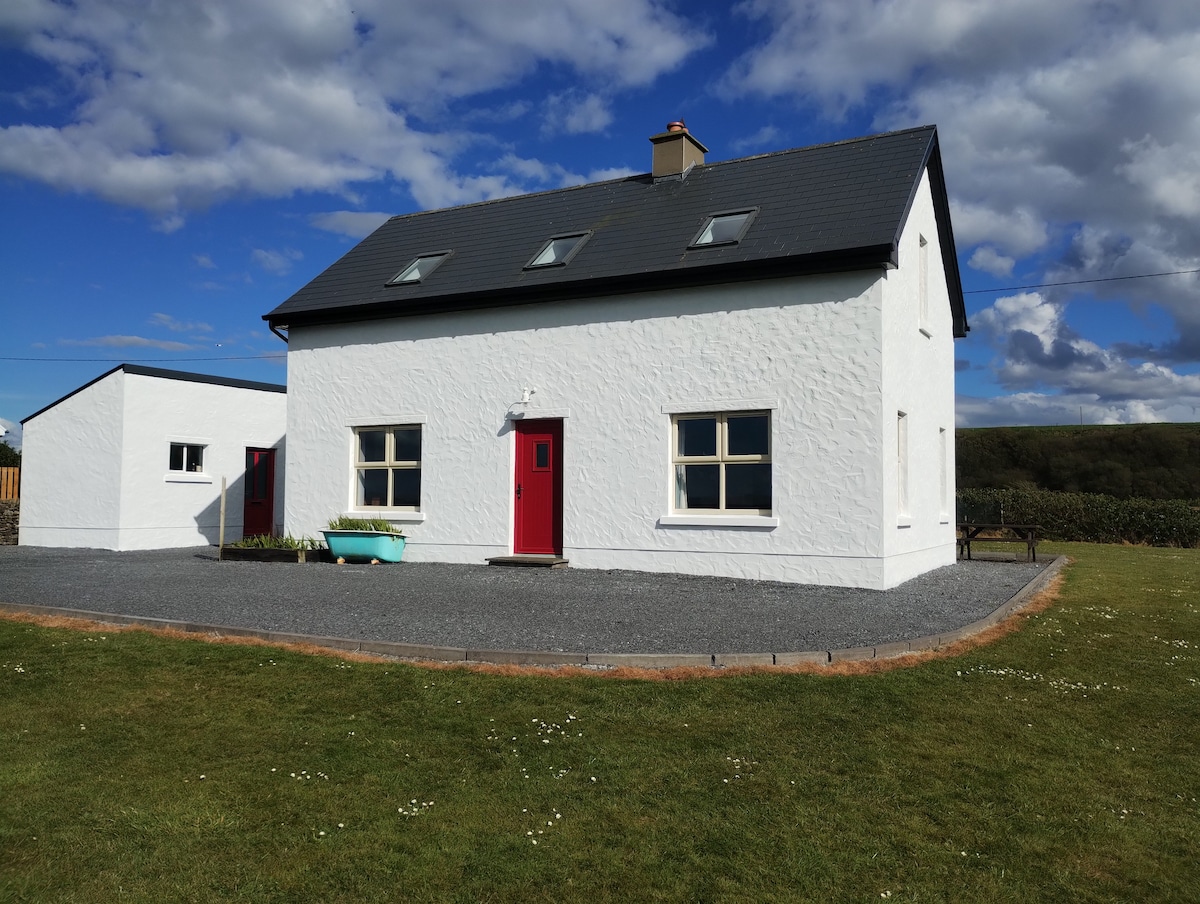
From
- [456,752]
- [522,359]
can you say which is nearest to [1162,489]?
[522,359]

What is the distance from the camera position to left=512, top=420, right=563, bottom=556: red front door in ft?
48.7

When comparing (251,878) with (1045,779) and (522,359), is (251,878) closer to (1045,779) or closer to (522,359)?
(1045,779)

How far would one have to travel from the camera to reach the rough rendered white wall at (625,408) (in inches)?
499

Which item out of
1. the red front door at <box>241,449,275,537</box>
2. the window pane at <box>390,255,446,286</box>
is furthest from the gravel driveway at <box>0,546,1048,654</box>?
the red front door at <box>241,449,275,537</box>

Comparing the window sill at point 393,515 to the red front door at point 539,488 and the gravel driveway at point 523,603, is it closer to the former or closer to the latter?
the gravel driveway at point 523,603

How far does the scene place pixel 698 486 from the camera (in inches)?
542

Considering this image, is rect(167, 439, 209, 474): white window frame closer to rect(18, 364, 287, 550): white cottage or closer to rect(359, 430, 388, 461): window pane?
rect(18, 364, 287, 550): white cottage

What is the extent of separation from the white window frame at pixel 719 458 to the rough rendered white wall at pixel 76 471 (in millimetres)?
12562

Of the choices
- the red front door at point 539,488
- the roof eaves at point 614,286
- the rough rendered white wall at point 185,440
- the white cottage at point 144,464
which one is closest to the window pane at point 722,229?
the roof eaves at point 614,286

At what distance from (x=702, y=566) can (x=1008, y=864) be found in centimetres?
928

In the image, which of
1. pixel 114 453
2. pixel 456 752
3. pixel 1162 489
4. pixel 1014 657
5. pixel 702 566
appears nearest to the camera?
pixel 456 752

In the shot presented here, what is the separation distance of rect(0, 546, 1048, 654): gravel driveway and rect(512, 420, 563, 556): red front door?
3.29 ft

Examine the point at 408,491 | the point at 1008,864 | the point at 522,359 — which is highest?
the point at 522,359

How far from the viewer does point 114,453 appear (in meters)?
19.5
